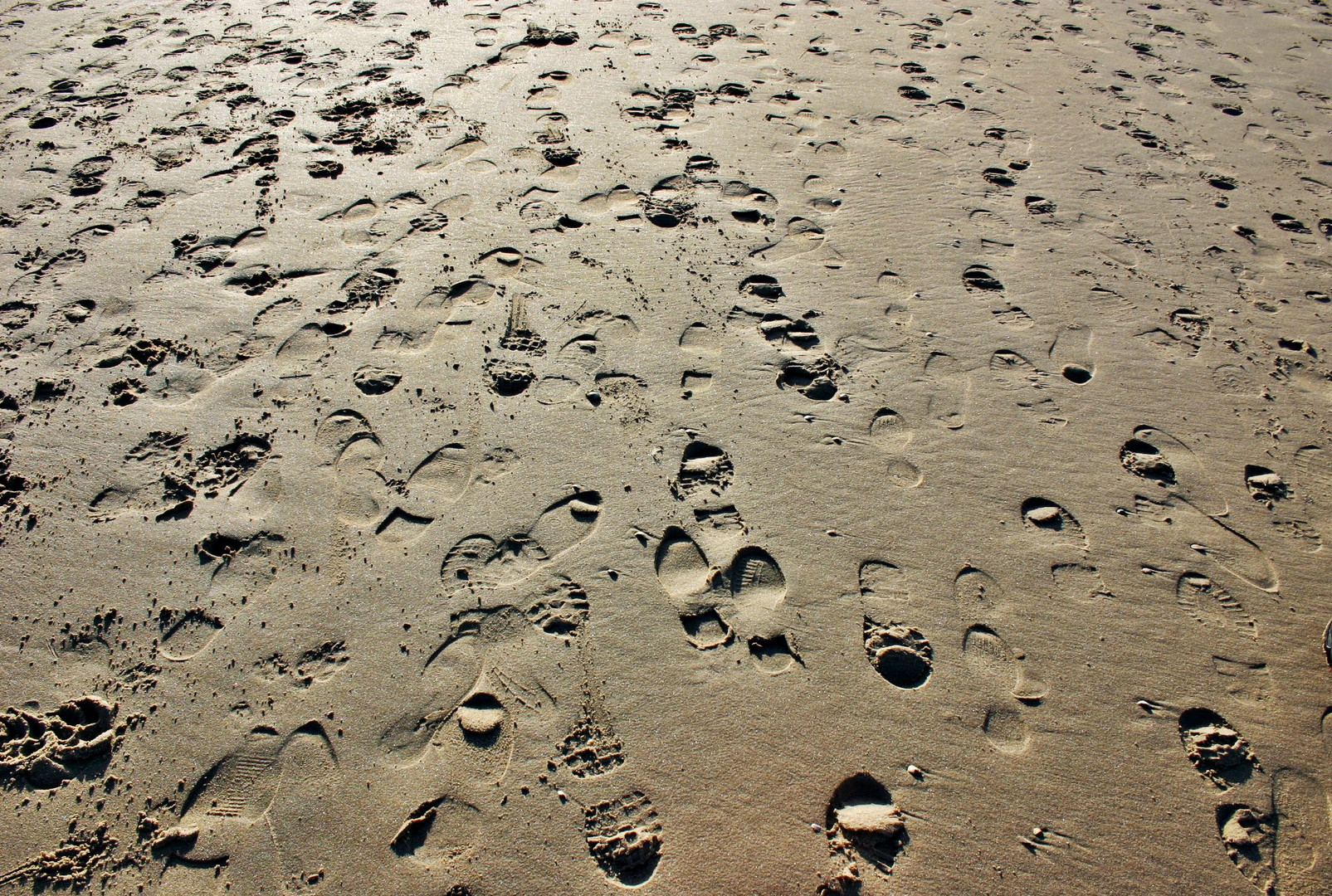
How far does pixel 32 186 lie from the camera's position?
282cm

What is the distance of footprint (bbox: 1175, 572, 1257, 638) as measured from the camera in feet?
5.65

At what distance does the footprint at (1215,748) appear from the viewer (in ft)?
4.83

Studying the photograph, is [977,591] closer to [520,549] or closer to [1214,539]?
[1214,539]

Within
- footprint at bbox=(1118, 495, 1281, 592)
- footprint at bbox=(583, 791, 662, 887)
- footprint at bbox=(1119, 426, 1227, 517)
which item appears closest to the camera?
footprint at bbox=(583, 791, 662, 887)

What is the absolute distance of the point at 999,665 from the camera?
1.61 metres

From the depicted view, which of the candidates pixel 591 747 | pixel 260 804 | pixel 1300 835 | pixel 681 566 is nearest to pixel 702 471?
pixel 681 566

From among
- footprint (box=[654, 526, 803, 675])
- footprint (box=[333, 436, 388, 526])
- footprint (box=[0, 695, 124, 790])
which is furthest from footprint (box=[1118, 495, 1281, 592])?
footprint (box=[0, 695, 124, 790])

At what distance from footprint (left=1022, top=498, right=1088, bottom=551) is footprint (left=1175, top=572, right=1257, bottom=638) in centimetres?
24

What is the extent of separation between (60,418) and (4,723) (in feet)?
3.04

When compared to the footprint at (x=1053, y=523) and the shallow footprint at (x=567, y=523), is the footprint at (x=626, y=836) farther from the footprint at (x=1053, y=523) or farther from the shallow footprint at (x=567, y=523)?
the footprint at (x=1053, y=523)

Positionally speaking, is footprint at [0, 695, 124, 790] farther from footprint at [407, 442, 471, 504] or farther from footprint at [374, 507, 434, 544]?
footprint at [407, 442, 471, 504]

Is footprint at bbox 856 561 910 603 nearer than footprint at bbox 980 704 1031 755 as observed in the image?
No

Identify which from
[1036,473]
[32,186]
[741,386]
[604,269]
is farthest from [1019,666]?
[32,186]

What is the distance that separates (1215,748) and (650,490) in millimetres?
1357
